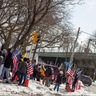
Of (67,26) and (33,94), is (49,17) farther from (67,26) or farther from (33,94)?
(33,94)

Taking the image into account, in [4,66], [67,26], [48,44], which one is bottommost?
[4,66]

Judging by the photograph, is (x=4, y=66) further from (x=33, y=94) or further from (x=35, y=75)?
(x=35, y=75)

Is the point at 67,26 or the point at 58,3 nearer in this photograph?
the point at 58,3

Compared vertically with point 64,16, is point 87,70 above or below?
below

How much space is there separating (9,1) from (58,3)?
3.12 m

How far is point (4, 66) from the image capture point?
8641 millimetres

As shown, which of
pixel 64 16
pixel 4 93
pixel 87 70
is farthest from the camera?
pixel 87 70

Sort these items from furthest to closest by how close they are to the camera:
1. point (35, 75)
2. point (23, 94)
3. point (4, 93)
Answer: point (35, 75)
point (23, 94)
point (4, 93)

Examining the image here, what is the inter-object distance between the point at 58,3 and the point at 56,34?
5.33 meters

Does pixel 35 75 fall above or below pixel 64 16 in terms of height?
below

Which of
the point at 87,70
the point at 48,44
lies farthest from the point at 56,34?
the point at 87,70

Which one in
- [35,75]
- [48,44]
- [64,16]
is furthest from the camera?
[48,44]

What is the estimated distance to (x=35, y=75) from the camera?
1309 cm

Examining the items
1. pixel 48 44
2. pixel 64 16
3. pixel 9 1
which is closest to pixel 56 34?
pixel 48 44
